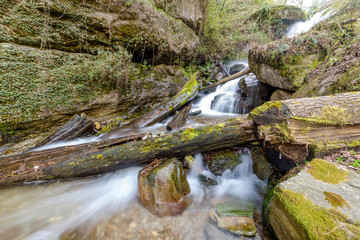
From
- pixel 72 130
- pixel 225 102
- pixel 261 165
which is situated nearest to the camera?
pixel 261 165

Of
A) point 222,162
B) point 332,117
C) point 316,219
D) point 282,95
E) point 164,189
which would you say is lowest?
point 164,189

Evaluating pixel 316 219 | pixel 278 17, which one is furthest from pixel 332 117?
pixel 278 17

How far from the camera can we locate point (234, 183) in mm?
3182

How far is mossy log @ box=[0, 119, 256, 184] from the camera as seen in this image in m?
2.48

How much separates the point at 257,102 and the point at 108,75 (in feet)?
21.5

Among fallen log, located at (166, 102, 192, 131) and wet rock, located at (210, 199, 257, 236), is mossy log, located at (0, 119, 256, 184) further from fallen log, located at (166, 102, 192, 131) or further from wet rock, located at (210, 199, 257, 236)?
fallen log, located at (166, 102, 192, 131)

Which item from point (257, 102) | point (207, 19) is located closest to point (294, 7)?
point (207, 19)

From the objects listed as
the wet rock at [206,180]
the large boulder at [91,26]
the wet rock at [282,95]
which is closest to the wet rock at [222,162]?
the wet rock at [206,180]

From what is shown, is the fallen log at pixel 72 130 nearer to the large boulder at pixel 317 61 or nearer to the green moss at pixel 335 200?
the green moss at pixel 335 200

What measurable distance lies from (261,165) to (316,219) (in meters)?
1.80

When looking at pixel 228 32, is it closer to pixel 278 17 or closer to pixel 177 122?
pixel 278 17

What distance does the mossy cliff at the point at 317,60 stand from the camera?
3309mm

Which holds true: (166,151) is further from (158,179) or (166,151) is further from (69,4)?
(69,4)

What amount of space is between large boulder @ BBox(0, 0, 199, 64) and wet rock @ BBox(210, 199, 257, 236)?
6146mm
